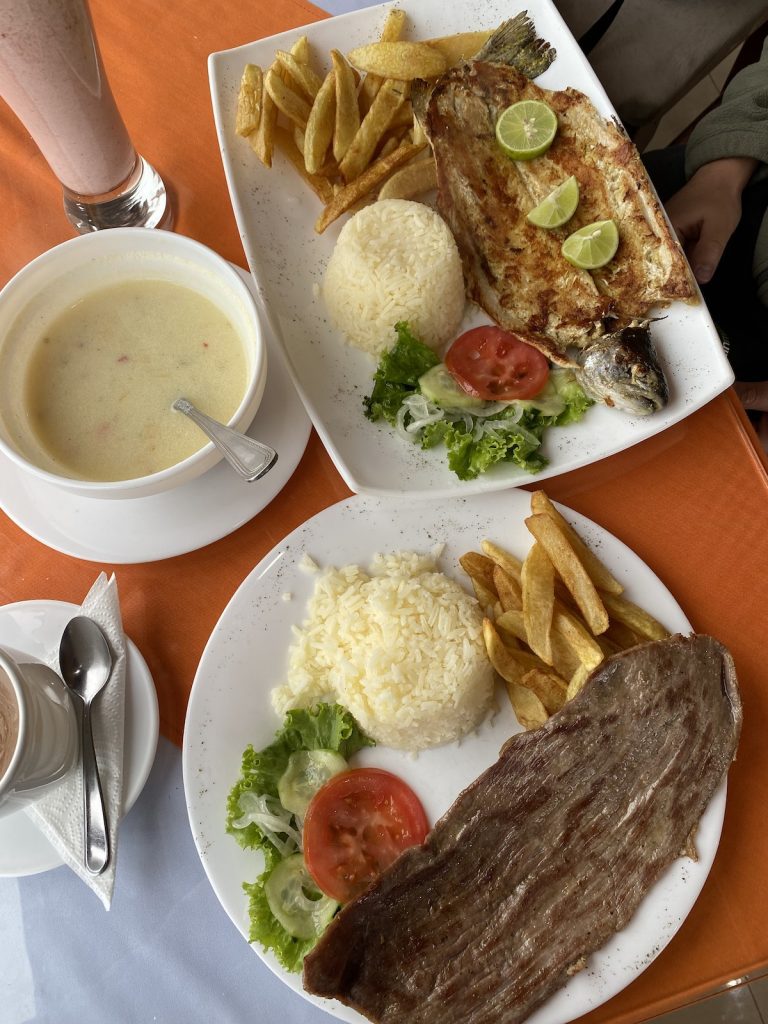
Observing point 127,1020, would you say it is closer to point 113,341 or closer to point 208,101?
point 113,341

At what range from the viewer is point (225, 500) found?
152cm

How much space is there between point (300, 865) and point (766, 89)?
210 cm

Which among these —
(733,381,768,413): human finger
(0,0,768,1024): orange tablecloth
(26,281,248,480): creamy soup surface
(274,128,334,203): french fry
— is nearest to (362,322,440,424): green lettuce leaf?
(0,0,768,1024): orange tablecloth

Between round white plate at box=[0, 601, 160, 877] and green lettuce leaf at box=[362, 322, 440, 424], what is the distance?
658 millimetres

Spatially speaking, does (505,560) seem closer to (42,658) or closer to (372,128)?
(42,658)

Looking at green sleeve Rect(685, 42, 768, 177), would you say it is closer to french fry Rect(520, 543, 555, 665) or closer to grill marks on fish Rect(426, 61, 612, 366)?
grill marks on fish Rect(426, 61, 612, 366)

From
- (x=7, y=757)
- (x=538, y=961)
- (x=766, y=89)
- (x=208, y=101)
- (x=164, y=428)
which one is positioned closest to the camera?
(x=7, y=757)

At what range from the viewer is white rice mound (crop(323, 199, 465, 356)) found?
1.65 meters

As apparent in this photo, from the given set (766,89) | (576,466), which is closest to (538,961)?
(576,466)

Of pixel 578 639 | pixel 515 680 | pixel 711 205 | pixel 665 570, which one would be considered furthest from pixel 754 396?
pixel 515 680

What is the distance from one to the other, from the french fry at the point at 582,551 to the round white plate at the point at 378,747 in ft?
0.09

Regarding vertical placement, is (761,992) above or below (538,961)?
below

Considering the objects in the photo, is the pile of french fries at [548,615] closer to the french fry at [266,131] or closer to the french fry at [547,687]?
the french fry at [547,687]

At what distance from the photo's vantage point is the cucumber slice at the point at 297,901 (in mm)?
1338
